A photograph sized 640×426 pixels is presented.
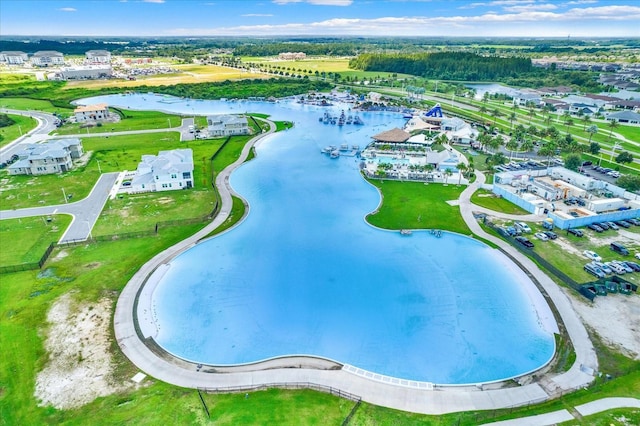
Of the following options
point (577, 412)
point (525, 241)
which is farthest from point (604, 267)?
point (577, 412)

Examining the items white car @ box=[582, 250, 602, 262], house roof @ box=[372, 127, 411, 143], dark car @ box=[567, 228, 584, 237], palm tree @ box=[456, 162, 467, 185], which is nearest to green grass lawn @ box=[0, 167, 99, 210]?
house roof @ box=[372, 127, 411, 143]

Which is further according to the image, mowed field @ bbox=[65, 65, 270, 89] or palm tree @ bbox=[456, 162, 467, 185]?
mowed field @ bbox=[65, 65, 270, 89]

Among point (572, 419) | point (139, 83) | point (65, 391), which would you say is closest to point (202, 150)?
point (65, 391)

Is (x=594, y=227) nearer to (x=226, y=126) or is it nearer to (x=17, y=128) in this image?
(x=226, y=126)

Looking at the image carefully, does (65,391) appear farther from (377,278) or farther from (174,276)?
(377,278)

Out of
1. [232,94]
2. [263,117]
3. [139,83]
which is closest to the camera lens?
[263,117]

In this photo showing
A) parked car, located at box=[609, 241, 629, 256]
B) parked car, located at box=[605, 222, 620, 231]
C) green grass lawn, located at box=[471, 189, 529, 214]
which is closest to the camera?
parked car, located at box=[609, 241, 629, 256]

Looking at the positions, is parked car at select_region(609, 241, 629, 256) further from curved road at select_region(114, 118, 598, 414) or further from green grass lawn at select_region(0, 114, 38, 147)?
green grass lawn at select_region(0, 114, 38, 147)

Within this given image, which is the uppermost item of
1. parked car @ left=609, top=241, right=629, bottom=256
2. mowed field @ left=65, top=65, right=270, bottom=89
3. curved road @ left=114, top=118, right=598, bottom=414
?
mowed field @ left=65, top=65, right=270, bottom=89
